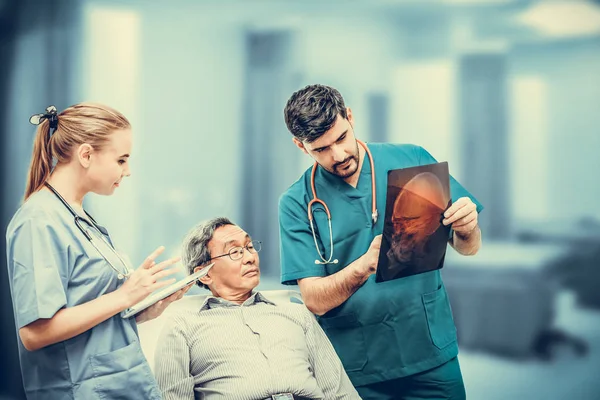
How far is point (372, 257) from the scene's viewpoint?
5.50 ft

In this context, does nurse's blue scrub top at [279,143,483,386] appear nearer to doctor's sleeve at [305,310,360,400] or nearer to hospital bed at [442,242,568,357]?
doctor's sleeve at [305,310,360,400]

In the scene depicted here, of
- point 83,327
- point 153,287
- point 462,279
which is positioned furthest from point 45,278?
point 462,279

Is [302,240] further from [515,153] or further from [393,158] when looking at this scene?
[515,153]

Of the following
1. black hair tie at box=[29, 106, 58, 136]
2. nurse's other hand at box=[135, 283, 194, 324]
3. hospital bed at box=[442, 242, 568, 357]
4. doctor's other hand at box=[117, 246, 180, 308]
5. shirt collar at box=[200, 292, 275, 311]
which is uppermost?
black hair tie at box=[29, 106, 58, 136]

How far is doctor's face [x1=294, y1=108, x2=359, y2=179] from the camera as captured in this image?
5.66 feet

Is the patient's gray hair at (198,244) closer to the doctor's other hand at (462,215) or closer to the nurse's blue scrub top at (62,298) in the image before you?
the nurse's blue scrub top at (62,298)

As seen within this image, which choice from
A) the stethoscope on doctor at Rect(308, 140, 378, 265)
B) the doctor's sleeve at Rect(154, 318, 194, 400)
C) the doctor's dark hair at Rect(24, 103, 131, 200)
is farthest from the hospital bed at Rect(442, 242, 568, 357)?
the doctor's dark hair at Rect(24, 103, 131, 200)

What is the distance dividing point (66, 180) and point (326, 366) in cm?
92

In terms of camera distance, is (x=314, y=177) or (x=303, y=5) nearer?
(x=314, y=177)

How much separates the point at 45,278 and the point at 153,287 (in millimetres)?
243

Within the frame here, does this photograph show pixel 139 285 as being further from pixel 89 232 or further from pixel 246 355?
pixel 246 355

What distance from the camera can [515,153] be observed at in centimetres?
291

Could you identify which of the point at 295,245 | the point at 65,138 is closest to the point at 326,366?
the point at 295,245

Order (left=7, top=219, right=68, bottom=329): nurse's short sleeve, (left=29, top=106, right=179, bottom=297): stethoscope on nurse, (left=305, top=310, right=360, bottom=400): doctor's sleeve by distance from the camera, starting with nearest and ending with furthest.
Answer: (left=7, top=219, right=68, bottom=329): nurse's short sleeve < (left=29, top=106, right=179, bottom=297): stethoscope on nurse < (left=305, top=310, right=360, bottom=400): doctor's sleeve
